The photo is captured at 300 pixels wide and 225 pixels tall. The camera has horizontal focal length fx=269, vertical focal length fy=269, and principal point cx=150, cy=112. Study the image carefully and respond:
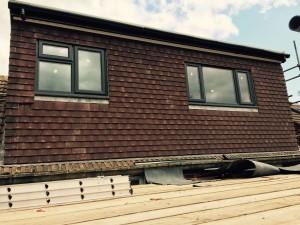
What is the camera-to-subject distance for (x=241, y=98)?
888 cm

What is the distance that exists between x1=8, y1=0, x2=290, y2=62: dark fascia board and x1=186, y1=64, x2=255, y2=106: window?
2.47 feet

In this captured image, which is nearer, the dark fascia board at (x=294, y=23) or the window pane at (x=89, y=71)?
the dark fascia board at (x=294, y=23)

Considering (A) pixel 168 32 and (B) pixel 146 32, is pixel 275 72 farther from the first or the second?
(B) pixel 146 32

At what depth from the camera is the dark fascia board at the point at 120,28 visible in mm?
6422

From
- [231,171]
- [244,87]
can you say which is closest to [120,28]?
[244,87]

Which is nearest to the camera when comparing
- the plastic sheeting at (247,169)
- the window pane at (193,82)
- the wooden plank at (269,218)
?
the wooden plank at (269,218)

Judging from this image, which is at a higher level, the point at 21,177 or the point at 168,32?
the point at 168,32

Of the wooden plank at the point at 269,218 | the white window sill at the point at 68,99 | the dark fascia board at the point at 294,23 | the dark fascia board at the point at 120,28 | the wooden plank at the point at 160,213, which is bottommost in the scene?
the wooden plank at the point at 269,218

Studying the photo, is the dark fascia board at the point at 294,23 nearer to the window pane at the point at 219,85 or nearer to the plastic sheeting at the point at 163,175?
the plastic sheeting at the point at 163,175

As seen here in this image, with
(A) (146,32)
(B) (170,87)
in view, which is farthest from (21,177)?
(A) (146,32)

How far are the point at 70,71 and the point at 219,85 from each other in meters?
→ 4.60

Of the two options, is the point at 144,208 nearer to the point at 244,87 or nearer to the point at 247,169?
the point at 247,169

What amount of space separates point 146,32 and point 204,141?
140 inches

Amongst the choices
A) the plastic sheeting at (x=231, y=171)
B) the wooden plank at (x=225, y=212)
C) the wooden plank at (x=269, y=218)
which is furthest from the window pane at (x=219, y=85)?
the wooden plank at (x=269, y=218)
